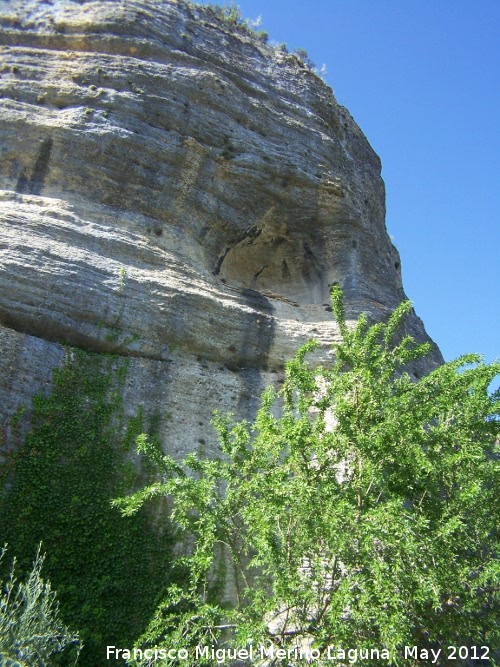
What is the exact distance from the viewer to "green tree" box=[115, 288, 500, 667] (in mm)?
6031

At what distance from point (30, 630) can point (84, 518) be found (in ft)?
6.26

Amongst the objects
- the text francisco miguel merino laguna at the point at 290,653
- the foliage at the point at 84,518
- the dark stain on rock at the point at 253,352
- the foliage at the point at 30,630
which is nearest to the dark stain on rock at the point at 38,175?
the foliage at the point at 84,518

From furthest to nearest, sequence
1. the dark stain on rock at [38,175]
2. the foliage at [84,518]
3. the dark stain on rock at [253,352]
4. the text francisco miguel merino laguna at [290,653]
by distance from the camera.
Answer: the dark stain on rock at [38,175], the dark stain on rock at [253,352], the foliage at [84,518], the text francisco miguel merino laguna at [290,653]

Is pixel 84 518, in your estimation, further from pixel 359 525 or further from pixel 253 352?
pixel 253 352

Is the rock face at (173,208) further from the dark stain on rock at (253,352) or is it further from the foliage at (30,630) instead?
the foliage at (30,630)

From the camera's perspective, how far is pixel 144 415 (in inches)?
373

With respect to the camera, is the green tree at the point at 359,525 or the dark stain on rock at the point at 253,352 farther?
the dark stain on rock at the point at 253,352

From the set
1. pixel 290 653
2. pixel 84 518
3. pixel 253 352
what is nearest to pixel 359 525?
pixel 290 653

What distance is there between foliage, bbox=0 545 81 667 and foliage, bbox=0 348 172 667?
34 cm

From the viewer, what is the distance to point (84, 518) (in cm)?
805

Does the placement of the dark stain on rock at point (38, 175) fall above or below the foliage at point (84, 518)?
above

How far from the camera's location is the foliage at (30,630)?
5965 millimetres

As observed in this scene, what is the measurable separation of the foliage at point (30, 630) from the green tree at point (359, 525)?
0.94 metres

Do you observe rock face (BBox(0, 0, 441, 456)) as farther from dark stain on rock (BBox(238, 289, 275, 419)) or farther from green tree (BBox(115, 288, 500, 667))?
green tree (BBox(115, 288, 500, 667))
